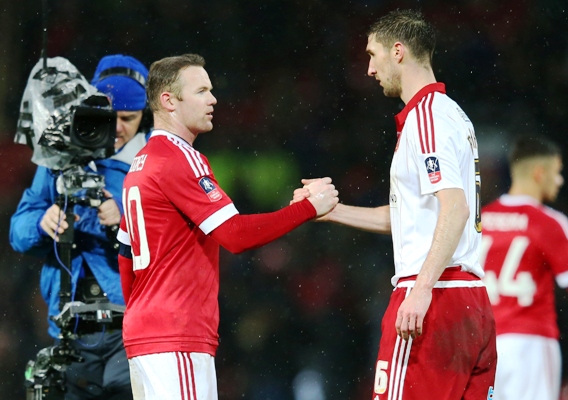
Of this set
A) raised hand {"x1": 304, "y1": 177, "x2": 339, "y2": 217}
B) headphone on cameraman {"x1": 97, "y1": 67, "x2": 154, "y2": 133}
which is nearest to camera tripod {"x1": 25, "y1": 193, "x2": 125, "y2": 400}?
headphone on cameraman {"x1": 97, "y1": 67, "x2": 154, "y2": 133}

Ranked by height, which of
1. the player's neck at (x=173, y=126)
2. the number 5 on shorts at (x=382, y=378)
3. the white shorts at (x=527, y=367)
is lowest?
the white shorts at (x=527, y=367)

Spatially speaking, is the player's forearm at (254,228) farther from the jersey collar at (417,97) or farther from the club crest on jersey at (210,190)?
the jersey collar at (417,97)

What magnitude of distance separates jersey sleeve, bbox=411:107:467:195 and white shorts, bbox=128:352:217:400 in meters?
0.91

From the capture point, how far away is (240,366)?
6590mm

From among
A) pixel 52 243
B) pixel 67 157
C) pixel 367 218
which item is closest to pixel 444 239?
pixel 367 218

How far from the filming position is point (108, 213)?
3.88m

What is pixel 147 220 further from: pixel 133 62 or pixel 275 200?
pixel 275 200

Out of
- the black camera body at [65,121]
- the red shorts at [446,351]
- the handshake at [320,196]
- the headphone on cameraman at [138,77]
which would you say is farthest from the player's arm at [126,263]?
the headphone on cameraman at [138,77]

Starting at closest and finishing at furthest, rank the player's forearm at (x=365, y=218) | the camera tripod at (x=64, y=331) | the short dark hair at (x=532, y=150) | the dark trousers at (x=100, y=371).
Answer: the player's forearm at (x=365, y=218)
the camera tripod at (x=64, y=331)
the dark trousers at (x=100, y=371)
the short dark hair at (x=532, y=150)

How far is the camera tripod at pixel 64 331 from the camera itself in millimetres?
3838

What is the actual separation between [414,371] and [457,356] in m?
0.14

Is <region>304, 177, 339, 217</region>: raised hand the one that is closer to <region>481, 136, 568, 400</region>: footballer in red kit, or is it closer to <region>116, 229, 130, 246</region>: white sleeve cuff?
<region>116, 229, 130, 246</region>: white sleeve cuff

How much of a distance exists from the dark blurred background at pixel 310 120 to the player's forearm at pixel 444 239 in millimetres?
3909

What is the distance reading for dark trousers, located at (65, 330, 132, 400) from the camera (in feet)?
12.9
